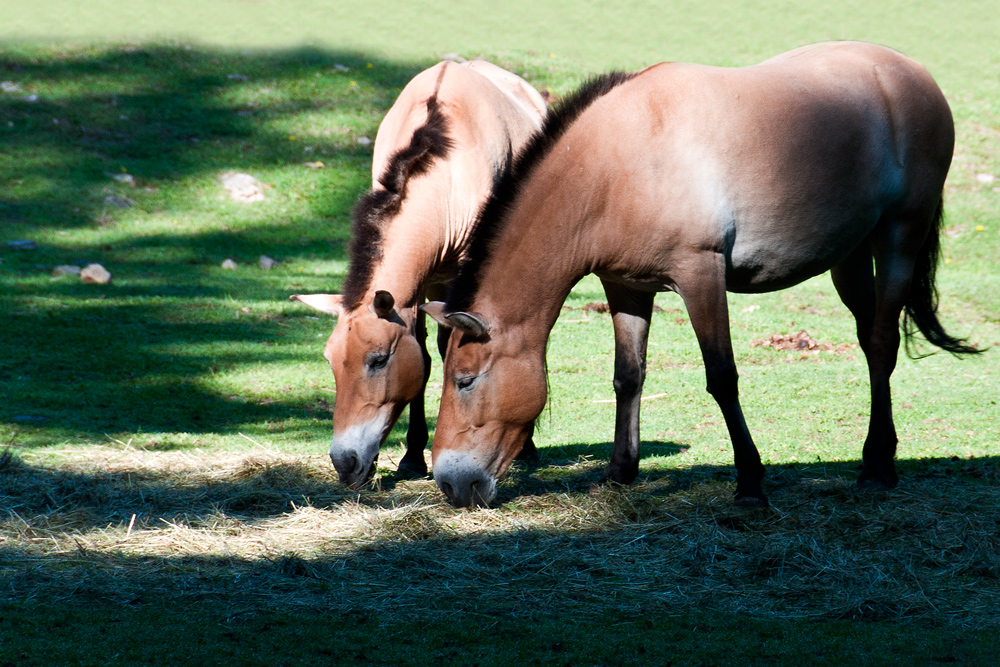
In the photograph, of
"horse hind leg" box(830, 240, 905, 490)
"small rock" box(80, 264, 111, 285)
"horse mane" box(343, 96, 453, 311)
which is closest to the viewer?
"horse mane" box(343, 96, 453, 311)

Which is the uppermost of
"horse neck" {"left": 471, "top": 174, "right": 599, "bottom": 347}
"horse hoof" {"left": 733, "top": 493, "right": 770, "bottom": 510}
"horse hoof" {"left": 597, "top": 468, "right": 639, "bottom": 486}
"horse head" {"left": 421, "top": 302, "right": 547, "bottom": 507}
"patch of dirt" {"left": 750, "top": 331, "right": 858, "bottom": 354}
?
"horse neck" {"left": 471, "top": 174, "right": 599, "bottom": 347}

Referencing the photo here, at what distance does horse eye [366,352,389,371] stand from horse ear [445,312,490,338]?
63 cm

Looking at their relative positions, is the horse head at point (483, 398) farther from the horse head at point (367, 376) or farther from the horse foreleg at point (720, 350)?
the horse foreleg at point (720, 350)

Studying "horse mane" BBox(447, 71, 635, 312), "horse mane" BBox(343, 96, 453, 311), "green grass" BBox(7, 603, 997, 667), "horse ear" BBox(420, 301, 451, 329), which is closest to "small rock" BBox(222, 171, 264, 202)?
"horse mane" BBox(343, 96, 453, 311)

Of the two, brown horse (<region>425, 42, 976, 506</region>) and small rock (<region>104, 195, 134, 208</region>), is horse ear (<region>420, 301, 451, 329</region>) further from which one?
small rock (<region>104, 195, 134, 208</region>)

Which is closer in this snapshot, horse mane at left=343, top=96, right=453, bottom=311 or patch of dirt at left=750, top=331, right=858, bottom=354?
horse mane at left=343, top=96, right=453, bottom=311

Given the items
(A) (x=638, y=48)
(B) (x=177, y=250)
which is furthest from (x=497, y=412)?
(A) (x=638, y=48)

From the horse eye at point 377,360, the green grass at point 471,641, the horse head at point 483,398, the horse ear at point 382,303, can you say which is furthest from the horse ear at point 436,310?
the green grass at point 471,641

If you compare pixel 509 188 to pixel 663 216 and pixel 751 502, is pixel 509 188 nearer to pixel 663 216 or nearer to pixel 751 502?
pixel 663 216

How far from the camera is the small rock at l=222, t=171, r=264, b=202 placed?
1430cm

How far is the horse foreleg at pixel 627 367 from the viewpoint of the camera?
5.65 metres

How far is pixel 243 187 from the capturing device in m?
14.4

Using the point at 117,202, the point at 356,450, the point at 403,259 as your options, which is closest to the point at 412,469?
the point at 356,450

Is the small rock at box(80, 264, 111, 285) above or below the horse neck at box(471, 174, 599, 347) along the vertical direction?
below
